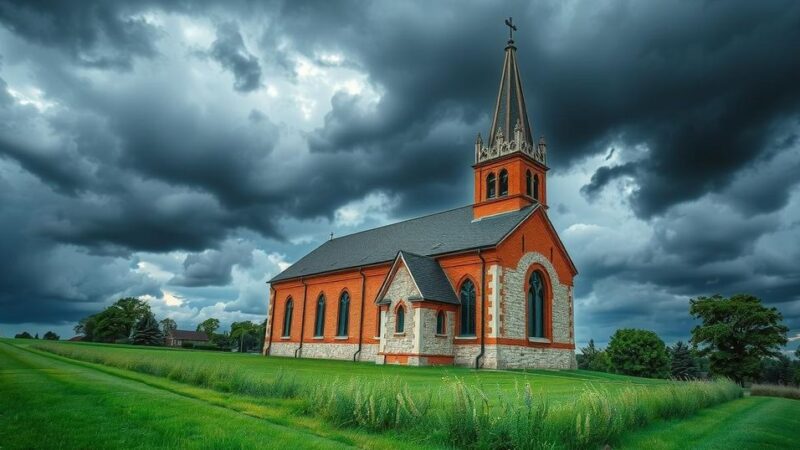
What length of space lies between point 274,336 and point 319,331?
25.1 ft

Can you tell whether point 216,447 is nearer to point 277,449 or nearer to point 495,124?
point 277,449

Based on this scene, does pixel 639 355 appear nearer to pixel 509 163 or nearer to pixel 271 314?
pixel 509 163

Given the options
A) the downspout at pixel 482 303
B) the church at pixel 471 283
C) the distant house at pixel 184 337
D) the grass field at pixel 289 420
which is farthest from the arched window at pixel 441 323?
the distant house at pixel 184 337

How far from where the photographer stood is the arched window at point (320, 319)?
41188 mm

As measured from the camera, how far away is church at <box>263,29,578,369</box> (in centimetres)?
2894

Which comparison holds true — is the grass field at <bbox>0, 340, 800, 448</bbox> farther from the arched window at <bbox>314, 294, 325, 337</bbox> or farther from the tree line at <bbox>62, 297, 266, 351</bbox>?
the tree line at <bbox>62, 297, 266, 351</bbox>

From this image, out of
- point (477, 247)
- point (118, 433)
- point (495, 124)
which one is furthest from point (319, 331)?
point (118, 433)

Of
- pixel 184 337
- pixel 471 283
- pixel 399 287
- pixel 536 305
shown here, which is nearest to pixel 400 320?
pixel 399 287

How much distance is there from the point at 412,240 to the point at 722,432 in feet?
91.6

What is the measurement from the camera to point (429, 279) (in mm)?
30281

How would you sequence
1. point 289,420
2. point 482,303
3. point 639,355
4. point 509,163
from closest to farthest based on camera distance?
1. point 289,420
2. point 482,303
3. point 509,163
4. point 639,355

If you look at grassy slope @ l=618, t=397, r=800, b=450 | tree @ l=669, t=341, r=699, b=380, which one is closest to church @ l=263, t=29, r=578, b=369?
grassy slope @ l=618, t=397, r=800, b=450

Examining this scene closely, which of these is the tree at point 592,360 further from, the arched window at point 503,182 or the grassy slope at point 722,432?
the grassy slope at point 722,432

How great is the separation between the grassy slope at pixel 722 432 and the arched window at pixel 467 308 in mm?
15780
